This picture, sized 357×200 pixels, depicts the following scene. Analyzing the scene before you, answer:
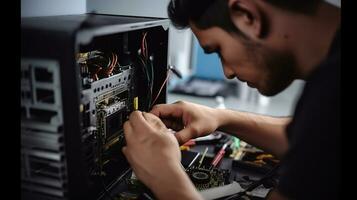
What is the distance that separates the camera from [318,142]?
56cm

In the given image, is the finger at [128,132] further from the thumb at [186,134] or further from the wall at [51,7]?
the wall at [51,7]

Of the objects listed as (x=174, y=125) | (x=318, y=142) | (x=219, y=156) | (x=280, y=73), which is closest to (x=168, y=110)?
(x=174, y=125)

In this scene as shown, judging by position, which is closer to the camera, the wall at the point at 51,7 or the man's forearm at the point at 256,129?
the wall at the point at 51,7

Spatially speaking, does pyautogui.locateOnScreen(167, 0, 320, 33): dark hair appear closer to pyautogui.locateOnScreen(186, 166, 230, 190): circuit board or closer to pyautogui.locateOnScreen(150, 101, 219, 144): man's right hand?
pyautogui.locateOnScreen(150, 101, 219, 144): man's right hand

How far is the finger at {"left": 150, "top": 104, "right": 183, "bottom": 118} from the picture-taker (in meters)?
1.01

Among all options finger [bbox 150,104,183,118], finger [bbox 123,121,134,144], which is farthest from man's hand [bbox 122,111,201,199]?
finger [bbox 150,104,183,118]

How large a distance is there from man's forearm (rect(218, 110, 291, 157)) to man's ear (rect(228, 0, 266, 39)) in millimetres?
440

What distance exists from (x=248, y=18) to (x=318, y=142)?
272mm

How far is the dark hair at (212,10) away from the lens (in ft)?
2.15

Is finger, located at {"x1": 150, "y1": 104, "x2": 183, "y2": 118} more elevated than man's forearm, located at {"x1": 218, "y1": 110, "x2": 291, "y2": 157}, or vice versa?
finger, located at {"x1": 150, "y1": 104, "x2": 183, "y2": 118}

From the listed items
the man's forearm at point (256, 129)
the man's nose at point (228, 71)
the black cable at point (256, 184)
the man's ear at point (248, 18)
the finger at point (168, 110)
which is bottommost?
the black cable at point (256, 184)

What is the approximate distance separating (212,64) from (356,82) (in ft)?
9.58

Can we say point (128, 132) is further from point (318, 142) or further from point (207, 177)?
point (318, 142)

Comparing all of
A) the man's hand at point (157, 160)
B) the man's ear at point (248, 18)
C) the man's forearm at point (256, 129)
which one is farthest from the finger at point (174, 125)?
the man's ear at point (248, 18)
